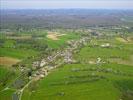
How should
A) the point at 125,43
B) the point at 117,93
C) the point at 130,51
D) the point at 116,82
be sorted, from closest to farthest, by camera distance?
the point at 117,93, the point at 116,82, the point at 130,51, the point at 125,43

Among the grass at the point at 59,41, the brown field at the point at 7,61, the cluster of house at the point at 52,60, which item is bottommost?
the grass at the point at 59,41

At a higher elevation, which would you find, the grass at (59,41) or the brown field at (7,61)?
the brown field at (7,61)

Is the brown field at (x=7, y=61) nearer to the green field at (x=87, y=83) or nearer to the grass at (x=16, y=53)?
the grass at (x=16, y=53)

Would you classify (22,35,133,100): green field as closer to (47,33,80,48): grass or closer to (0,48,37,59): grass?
(0,48,37,59): grass

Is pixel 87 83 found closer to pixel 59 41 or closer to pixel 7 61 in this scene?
pixel 7 61

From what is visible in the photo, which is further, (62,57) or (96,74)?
(62,57)

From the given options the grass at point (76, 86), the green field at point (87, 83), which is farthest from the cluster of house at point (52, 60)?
the grass at point (76, 86)

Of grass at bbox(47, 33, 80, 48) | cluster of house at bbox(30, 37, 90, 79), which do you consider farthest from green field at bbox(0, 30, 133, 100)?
cluster of house at bbox(30, 37, 90, 79)

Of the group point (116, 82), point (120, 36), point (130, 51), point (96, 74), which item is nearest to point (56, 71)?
point (96, 74)

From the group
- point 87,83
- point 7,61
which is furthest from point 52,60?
point 87,83

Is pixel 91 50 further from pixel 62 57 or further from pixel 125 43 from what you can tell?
pixel 125 43

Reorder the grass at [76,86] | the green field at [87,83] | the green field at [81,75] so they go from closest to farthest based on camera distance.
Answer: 1. the grass at [76,86]
2. the green field at [87,83]
3. the green field at [81,75]
